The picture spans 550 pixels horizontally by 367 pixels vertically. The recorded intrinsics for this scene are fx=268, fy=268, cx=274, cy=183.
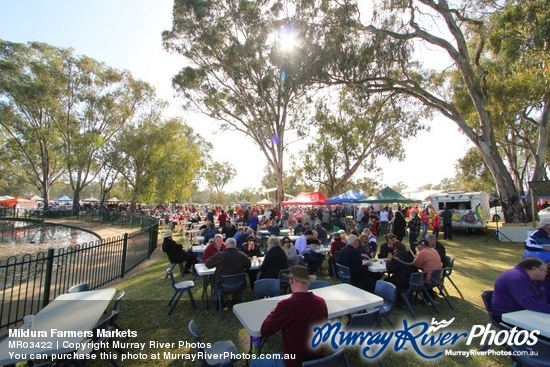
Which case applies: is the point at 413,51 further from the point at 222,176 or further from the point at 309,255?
the point at 222,176

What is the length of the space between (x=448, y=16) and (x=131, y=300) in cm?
1650

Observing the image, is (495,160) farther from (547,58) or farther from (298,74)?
(298,74)

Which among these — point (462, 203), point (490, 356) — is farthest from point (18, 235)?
point (462, 203)

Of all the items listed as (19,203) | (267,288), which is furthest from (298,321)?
(19,203)

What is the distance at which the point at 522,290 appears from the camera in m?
3.08

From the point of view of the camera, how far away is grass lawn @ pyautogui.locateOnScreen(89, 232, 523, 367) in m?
3.49

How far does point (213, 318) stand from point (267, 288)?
1251 mm

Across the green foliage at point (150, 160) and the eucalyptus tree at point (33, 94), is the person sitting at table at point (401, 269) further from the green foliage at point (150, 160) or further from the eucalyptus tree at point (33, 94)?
the eucalyptus tree at point (33, 94)

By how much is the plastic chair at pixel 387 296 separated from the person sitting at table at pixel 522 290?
1.16 m

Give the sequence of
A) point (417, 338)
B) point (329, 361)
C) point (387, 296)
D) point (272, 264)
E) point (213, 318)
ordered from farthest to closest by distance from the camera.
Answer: point (272, 264) < point (213, 318) < point (387, 296) < point (417, 338) < point (329, 361)

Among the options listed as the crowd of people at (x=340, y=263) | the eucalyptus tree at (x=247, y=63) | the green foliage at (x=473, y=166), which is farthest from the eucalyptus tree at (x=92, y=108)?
the green foliage at (x=473, y=166)

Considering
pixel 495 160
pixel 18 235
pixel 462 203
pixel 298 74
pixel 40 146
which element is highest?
pixel 298 74

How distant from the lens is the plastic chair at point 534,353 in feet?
7.98

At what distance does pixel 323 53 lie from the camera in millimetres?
13117
